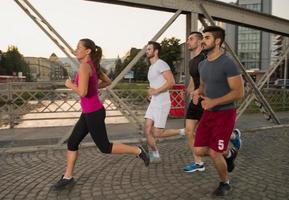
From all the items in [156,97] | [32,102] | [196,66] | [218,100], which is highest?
[196,66]

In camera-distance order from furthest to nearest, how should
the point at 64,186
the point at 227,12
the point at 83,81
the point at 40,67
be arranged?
the point at 40,67 < the point at 227,12 < the point at 64,186 < the point at 83,81

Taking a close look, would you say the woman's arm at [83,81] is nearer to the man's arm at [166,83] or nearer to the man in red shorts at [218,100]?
the man in red shorts at [218,100]

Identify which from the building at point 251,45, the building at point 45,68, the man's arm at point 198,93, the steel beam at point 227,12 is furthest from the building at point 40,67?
the man's arm at point 198,93

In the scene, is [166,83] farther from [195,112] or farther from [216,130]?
[216,130]

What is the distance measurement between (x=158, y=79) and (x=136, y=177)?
5.05 ft

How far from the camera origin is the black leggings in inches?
183

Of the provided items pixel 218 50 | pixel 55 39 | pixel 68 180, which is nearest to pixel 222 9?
pixel 55 39

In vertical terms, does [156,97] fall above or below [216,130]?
above

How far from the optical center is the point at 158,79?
5766 millimetres

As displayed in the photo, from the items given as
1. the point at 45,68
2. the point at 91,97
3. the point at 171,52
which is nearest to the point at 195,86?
the point at 91,97

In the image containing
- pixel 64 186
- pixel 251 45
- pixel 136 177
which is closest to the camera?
pixel 64 186

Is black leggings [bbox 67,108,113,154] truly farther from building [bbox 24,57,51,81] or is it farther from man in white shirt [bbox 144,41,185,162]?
building [bbox 24,57,51,81]

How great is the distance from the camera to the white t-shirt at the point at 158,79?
5711mm

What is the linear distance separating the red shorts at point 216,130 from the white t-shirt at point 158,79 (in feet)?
4.96
